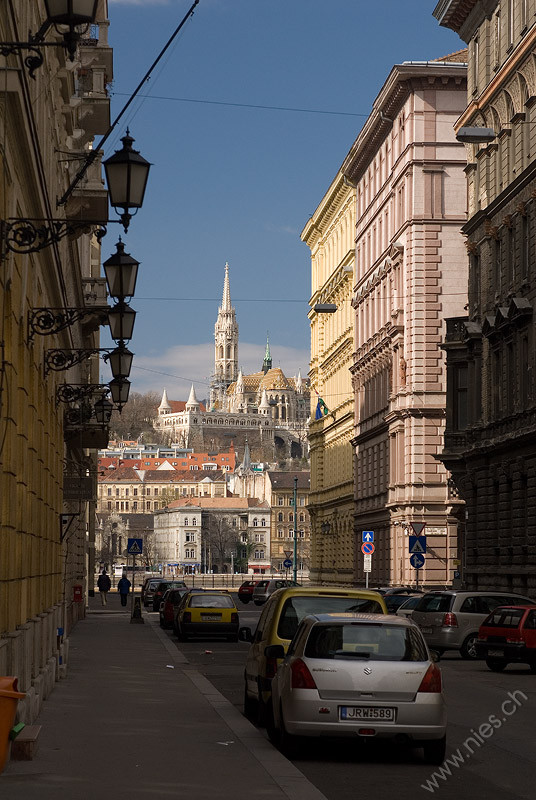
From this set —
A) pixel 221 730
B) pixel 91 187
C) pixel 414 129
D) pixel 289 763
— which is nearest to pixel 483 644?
pixel 91 187

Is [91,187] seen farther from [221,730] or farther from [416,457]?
[416,457]

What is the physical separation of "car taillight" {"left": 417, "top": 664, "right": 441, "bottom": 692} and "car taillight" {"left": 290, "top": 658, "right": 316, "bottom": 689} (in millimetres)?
981

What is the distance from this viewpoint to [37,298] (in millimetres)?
17844

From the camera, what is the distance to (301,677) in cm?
1357

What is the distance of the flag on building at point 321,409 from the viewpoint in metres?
88.1

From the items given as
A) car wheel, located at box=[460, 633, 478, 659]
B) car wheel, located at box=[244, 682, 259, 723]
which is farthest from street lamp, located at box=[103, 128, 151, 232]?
car wheel, located at box=[460, 633, 478, 659]

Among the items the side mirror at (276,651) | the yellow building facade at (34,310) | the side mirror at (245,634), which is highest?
the yellow building facade at (34,310)

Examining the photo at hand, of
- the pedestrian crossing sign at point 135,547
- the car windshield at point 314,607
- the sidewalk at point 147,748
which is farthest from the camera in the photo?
the pedestrian crossing sign at point 135,547

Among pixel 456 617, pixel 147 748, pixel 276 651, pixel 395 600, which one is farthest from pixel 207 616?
pixel 147 748

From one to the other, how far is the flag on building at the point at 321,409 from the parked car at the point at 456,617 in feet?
184

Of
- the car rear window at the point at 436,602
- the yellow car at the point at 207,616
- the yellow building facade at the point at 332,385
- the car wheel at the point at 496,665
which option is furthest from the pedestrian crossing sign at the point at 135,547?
the yellow building facade at the point at 332,385

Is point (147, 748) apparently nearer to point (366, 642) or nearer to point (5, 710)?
point (366, 642)

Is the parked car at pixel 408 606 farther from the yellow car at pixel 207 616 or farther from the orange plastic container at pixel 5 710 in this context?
the orange plastic container at pixel 5 710

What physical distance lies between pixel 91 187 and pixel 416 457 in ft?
117
